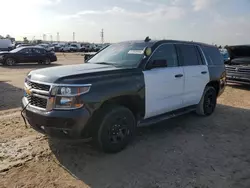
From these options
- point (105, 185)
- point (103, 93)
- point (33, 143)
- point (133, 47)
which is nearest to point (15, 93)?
point (33, 143)

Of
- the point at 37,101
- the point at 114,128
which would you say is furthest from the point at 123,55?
the point at 37,101

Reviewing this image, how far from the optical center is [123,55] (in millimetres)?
5094

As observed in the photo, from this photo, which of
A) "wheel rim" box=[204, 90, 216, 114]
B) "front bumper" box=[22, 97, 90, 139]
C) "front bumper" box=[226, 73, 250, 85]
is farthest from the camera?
"front bumper" box=[226, 73, 250, 85]

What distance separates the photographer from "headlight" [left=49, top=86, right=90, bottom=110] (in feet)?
12.1

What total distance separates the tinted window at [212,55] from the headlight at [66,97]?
4006mm

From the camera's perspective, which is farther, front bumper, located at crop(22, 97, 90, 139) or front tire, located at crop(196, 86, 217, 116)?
front tire, located at crop(196, 86, 217, 116)

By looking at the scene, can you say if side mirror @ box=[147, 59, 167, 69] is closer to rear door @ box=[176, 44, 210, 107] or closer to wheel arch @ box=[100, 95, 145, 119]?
wheel arch @ box=[100, 95, 145, 119]

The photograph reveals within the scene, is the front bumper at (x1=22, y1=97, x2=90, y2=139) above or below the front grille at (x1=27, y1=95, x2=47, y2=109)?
below

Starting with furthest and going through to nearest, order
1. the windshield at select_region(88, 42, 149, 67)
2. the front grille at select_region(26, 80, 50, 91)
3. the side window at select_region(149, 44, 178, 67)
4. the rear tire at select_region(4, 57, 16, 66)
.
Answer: the rear tire at select_region(4, 57, 16, 66), the side window at select_region(149, 44, 178, 67), the windshield at select_region(88, 42, 149, 67), the front grille at select_region(26, 80, 50, 91)

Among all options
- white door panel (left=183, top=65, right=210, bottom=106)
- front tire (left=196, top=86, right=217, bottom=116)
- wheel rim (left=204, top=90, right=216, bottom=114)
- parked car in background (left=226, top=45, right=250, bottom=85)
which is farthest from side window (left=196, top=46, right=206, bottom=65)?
parked car in background (left=226, top=45, right=250, bottom=85)

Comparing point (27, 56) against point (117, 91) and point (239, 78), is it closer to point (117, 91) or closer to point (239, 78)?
point (239, 78)

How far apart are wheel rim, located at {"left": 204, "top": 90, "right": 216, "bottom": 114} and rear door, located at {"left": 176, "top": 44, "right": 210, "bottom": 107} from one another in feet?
1.30

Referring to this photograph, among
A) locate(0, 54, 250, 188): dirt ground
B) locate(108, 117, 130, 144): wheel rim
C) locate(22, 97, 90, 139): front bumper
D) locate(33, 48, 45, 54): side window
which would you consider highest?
locate(33, 48, 45, 54): side window

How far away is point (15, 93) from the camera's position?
9.18m
